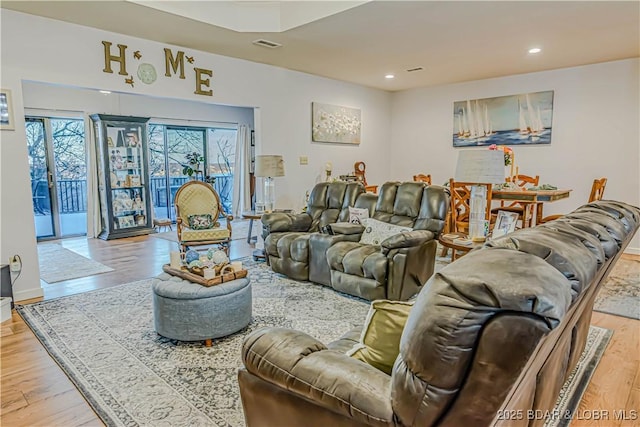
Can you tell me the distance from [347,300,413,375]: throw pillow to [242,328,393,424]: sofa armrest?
11 cm

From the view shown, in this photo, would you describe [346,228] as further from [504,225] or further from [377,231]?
[504,225]

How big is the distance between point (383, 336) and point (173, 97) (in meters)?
4.05

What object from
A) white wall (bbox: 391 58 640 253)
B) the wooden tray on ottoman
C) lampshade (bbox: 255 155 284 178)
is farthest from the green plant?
the wooden tray on ottoman

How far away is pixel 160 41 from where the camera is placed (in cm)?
425

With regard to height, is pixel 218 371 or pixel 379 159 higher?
pixel 379 159

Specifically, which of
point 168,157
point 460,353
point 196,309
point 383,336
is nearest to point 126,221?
point 168,157

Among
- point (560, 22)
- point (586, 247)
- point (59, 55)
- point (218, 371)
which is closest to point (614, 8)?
point (560, 22)

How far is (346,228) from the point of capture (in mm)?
3963

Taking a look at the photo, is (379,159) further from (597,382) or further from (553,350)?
(553,350)

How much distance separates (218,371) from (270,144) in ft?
12.3

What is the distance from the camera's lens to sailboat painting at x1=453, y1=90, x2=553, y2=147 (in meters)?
5.86

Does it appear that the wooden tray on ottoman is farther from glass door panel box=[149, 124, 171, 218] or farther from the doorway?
glass door panel box=[149, 124, 171, 218]

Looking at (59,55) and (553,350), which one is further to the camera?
(59,55)

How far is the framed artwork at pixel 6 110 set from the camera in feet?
11.1
